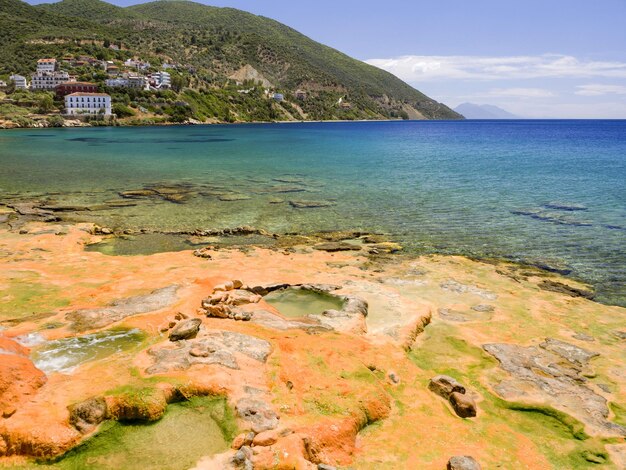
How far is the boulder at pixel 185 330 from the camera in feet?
40.0

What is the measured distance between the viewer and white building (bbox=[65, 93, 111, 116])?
135 m

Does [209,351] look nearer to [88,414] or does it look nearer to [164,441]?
[164,441]

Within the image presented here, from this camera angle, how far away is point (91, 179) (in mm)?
44625

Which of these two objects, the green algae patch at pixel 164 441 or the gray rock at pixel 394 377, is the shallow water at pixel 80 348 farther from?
the gray rock at pixel 394 377

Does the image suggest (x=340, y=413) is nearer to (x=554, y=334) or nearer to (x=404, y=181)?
(x=554, y=334)

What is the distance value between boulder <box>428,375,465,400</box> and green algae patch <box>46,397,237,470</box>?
5.61m

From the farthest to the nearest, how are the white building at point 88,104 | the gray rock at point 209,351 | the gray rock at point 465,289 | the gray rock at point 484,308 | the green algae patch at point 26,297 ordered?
the white building at point 88,104 → the gray rock at point 465,289 → the gray rock at point 484,308 → the green algae patch at point 26,297 → the gray rock at point 209,351

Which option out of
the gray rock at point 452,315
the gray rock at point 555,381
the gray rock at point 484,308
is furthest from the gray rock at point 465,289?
the gray rock at point 555,381

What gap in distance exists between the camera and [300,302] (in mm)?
16812

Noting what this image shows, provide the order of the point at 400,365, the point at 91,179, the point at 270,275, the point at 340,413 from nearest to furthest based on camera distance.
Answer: the point at 340,413 < the point at 400,365 < the point at 270,275 < the point at 91,179

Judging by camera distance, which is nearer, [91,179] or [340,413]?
[340,413]

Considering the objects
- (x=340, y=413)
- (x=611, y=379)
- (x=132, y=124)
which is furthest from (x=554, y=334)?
(x=132, y=124)

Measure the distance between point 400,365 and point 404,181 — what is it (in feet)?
123

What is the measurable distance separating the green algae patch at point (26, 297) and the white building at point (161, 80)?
559 feet
